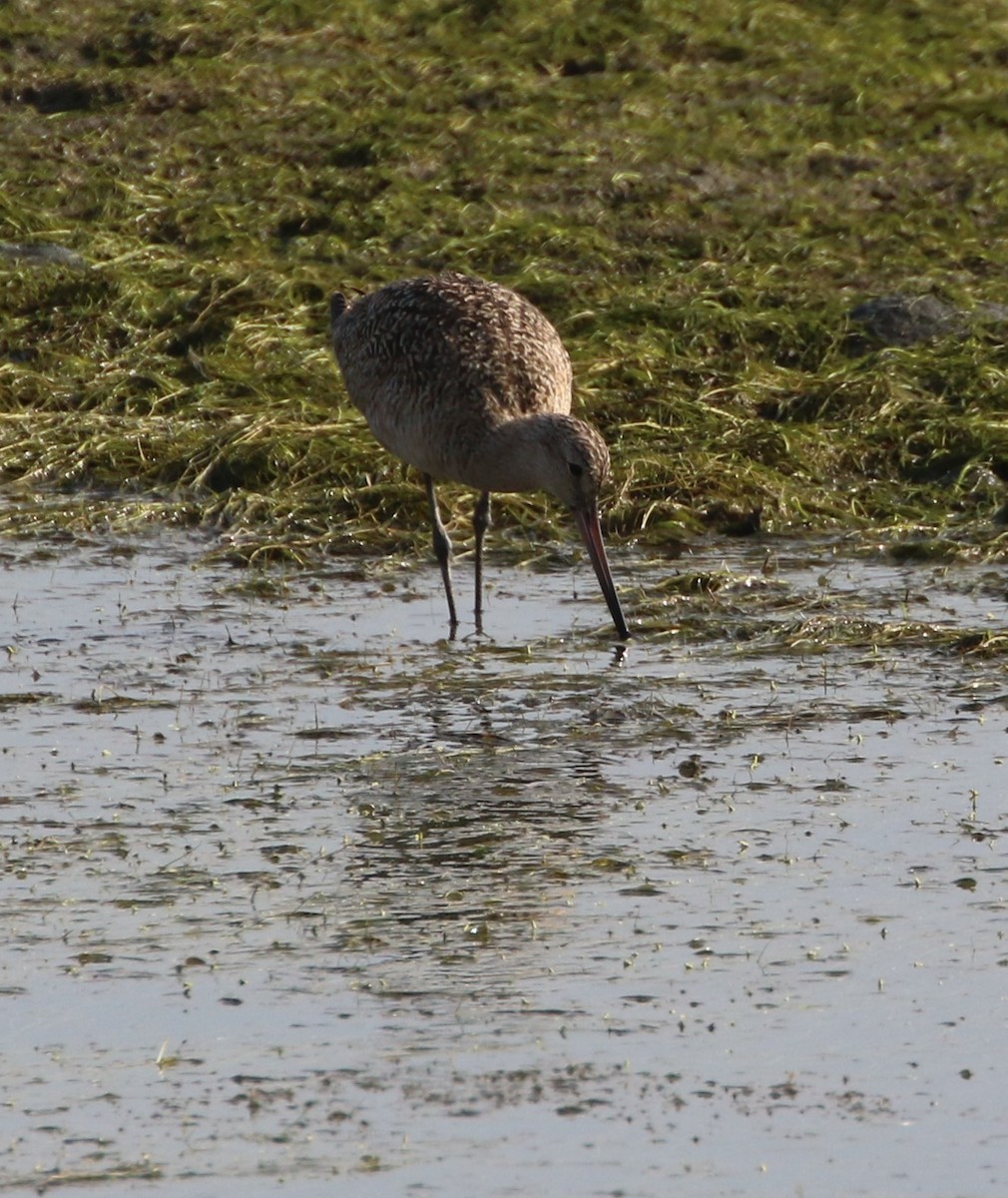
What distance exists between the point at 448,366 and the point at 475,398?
0.65 ft

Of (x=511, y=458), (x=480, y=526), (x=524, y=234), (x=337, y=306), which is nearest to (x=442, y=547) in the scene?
(x=480, y=526)

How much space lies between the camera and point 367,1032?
5074 mm

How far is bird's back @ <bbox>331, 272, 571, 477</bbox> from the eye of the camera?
8.93 meters

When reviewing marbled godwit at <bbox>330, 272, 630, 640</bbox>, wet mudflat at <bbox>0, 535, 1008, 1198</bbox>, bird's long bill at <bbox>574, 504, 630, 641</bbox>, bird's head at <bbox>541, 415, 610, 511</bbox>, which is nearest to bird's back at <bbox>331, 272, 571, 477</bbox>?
marbled godwit at <bbox>330, 272, 630, 640</bbox>

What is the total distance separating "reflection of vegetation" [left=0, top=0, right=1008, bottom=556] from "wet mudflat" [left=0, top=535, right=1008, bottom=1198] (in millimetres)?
1242

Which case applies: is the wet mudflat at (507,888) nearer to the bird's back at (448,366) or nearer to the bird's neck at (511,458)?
the bird's neck at (511,458)

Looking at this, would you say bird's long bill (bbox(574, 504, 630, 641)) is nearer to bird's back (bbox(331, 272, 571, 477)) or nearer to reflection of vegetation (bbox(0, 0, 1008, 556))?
bird's back (bbox(331, 272, 571, 477))

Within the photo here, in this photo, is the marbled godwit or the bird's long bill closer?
the bird's long bill

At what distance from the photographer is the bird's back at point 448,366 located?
352 inches

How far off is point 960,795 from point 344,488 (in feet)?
13.6

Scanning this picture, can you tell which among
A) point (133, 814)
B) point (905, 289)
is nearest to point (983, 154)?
point (905, 289)

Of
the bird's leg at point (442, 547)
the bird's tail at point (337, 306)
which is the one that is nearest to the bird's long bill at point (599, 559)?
the bird's leg at point (442, 547)

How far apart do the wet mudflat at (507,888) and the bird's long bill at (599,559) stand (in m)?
0.13

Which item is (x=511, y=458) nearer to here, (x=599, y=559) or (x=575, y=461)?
(x=575, y=461)
